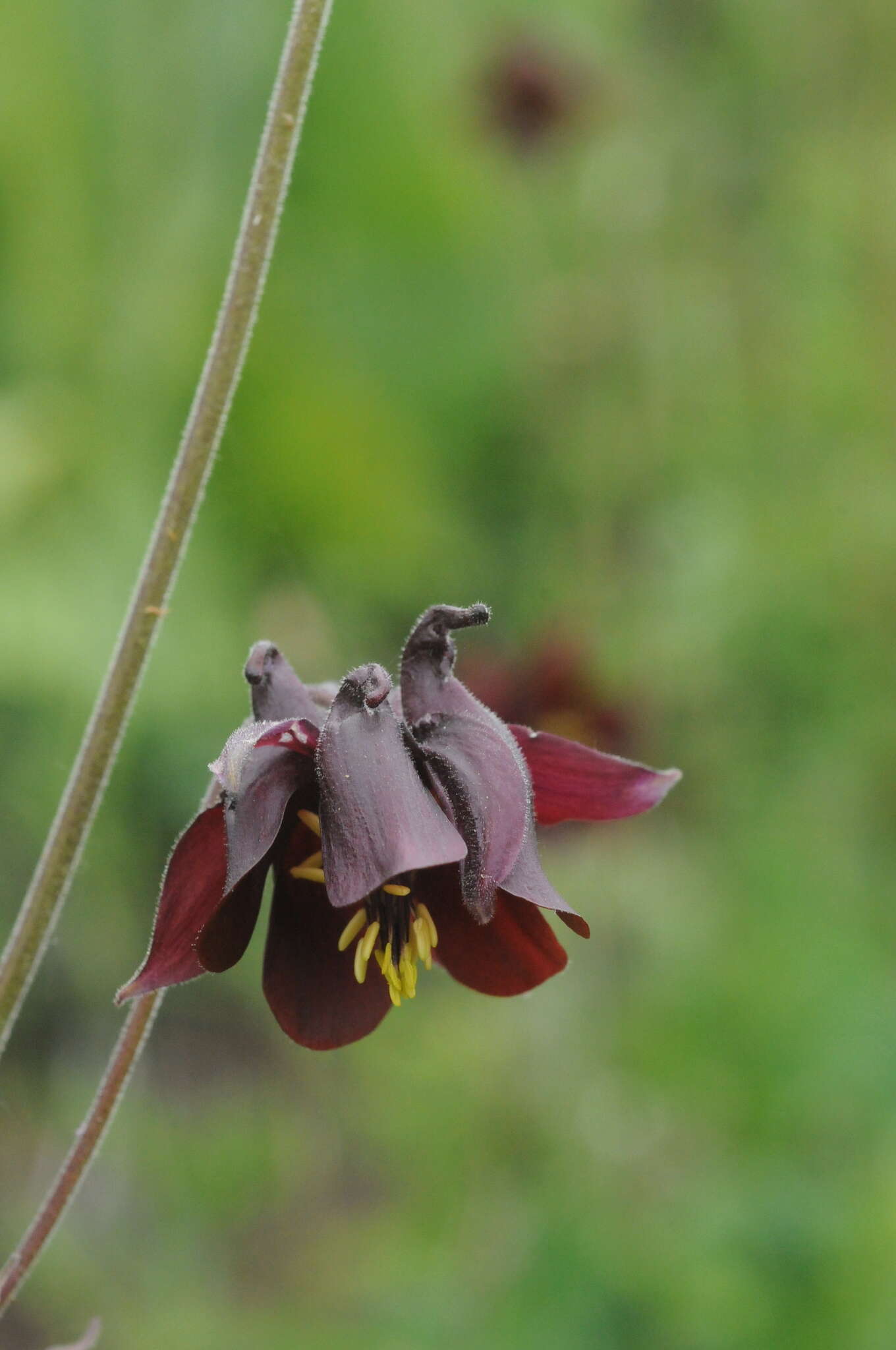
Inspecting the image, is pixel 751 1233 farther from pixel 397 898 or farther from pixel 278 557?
pixel 278 557

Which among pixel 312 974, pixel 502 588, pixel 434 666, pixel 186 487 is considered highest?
pixel 186 487

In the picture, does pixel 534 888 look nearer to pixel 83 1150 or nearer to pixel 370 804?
pixel 370 804

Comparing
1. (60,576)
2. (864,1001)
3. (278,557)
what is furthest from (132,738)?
(864,1001)

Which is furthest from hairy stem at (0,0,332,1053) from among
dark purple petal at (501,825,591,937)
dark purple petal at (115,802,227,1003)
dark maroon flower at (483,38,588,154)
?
dark maroon flower at (483,38,588,154)

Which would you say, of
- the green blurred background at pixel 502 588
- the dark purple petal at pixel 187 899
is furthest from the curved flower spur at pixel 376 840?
the green blurred background at pixel 502 588

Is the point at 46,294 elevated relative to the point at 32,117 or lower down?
lower down

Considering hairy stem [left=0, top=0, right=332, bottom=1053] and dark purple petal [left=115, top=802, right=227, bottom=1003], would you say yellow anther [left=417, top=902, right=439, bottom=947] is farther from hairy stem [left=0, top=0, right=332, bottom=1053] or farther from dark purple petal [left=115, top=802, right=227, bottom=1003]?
hairy stem [left=0, top=0, right=332, bottom=1053]

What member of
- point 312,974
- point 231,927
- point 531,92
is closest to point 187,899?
point 231,927

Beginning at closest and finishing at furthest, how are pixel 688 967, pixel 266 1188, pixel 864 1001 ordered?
pixel 864 1001 < pixel 688 967 < pixel 266 1188
